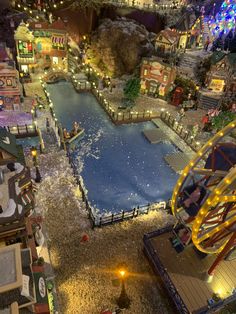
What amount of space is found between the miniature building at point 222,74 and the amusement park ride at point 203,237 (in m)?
21.2

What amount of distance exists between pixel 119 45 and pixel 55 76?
421 inches

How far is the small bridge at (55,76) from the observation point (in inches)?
1558

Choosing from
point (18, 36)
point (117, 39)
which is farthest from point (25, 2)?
point (117, 39)

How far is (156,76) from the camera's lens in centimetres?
3653

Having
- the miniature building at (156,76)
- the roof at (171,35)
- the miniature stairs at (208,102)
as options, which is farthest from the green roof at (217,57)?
the roof at (171,35)

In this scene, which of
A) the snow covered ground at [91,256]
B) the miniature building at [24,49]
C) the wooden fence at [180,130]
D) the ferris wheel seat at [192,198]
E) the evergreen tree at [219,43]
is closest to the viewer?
the ferris wheel seat at [192,198]

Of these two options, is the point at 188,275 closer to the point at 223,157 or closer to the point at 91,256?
the point at 91,256

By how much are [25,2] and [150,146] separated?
35.7 meters

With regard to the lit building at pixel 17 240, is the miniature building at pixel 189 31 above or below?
above

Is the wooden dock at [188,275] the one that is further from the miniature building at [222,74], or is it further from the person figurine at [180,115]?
the miniature building at [222,74]

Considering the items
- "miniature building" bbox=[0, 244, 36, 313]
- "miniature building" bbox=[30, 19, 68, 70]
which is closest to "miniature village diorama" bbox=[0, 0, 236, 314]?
"miniature building" bbox=[0, 244, 36, 313]

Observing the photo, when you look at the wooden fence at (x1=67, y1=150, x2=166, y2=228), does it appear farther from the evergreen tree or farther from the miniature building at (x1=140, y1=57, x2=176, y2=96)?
the evergreen tree

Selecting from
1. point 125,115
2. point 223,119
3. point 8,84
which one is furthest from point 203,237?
point 8,84

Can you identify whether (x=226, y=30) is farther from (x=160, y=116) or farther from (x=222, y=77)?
(x=160, y=116)
